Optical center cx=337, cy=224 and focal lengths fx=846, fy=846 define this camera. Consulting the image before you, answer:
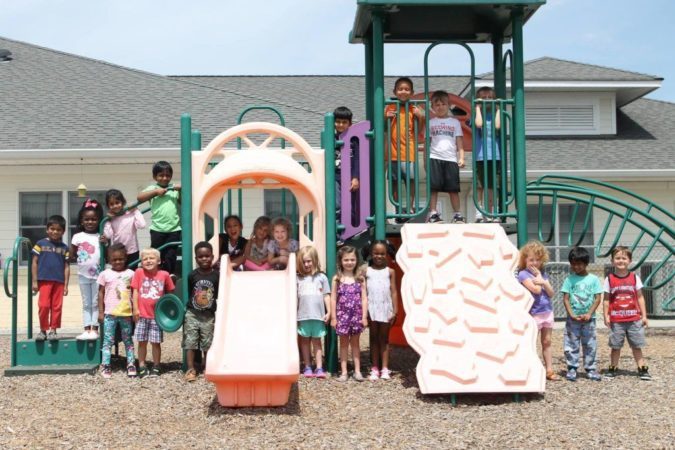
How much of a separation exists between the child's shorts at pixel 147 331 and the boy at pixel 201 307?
268 mm

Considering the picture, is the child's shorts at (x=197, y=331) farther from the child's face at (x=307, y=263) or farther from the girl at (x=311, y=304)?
the child's face at (x=307, y=263)

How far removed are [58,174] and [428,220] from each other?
7978mm

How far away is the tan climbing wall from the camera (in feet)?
20.7

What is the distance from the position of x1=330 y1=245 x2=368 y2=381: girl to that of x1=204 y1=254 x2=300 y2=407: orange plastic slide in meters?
0.44

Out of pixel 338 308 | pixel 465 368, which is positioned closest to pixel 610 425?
pixel 465 368

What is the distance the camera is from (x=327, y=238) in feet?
24.8

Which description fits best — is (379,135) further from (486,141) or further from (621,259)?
(621,259)

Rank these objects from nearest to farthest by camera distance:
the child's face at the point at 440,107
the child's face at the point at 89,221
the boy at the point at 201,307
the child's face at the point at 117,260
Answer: the boy at the point at 201,307, the child's face at the point at 117,260, the child's face at the point at 89,221, the child's face at the point at 440,107

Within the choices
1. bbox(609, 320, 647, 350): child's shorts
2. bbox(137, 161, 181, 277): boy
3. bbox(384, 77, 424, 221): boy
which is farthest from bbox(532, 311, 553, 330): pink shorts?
bbox(137, 161, 181, 277): boy

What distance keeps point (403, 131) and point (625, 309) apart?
2613 millimetres

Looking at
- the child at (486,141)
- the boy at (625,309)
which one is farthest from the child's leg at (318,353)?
the boy at (625,309)

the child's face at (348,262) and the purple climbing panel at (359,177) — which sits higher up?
the purple climbing panel at (359,177)

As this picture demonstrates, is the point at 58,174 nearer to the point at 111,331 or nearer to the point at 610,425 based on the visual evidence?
the point at 111,331

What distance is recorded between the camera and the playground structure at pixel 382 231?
6.29 m
